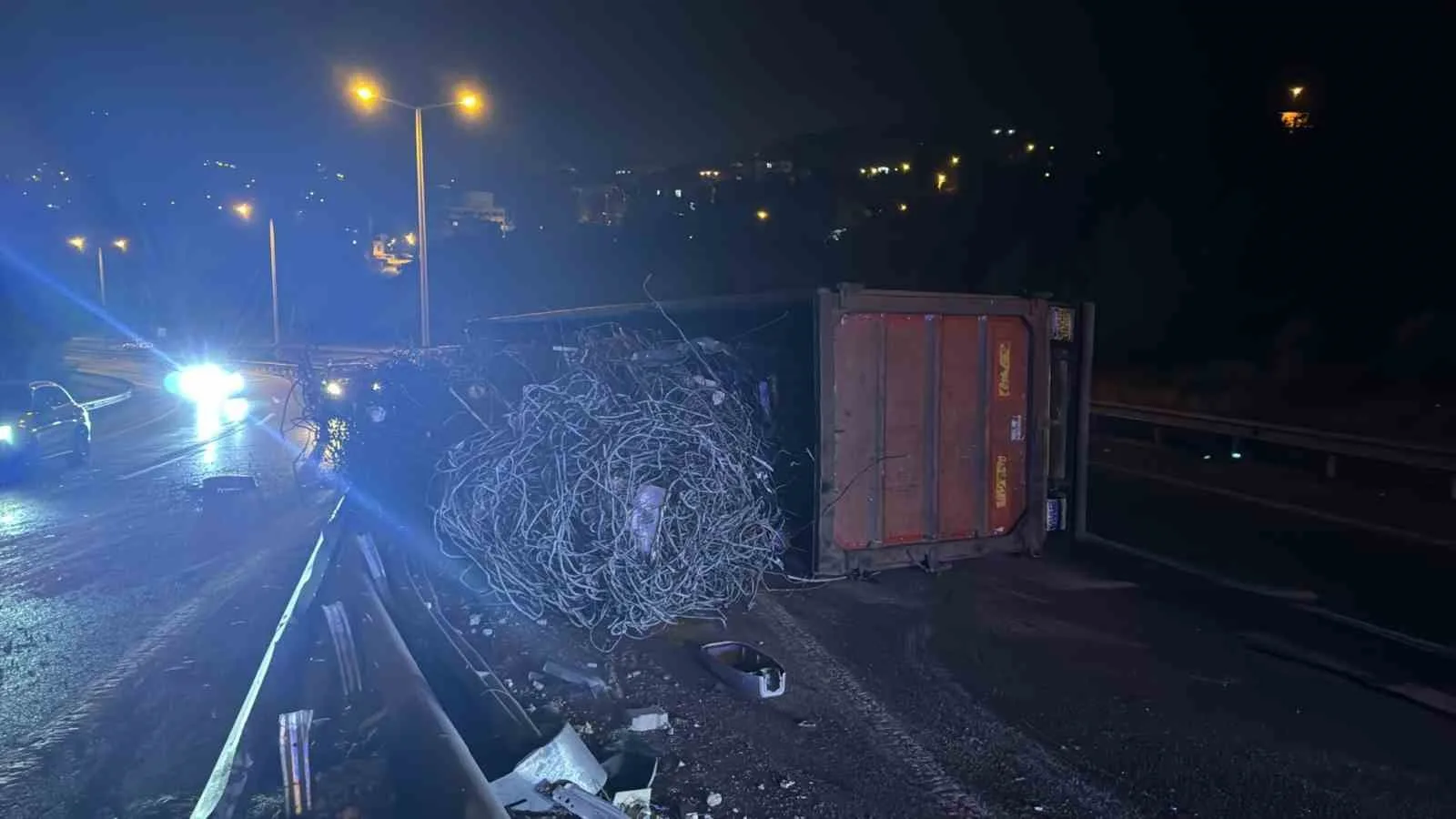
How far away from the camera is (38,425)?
1429 cm

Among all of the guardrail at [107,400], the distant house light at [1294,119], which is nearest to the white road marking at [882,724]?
the guardrail at [107,400]

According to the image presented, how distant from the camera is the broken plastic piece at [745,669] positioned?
5.51m

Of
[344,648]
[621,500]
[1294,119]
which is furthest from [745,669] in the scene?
[1294,119]

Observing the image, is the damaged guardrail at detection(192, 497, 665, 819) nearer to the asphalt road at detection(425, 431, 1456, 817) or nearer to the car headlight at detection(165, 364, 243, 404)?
the asphalt road at detection(425, 431, 1456, 817)

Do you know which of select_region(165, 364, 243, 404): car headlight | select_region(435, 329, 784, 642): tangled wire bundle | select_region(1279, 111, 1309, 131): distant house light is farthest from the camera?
select_region(1279, 111, 1309, 131): distant house light

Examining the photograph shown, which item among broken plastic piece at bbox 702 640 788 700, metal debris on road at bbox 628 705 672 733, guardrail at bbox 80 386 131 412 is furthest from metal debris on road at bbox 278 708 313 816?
guardrail at bbox 80 386 131 412

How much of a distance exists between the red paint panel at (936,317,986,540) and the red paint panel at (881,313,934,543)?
0.58 feet

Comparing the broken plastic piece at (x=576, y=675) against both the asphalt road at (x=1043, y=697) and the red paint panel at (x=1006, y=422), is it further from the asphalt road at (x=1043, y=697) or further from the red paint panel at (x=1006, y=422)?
the red paint panel at (x=1006, y=422)

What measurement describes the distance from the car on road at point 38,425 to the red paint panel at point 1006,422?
13986 millimetres

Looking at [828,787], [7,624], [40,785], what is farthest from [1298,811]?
[7,624]

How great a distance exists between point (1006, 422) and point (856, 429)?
1603 mm

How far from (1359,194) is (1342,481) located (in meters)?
18.3

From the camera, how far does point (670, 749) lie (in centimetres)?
485

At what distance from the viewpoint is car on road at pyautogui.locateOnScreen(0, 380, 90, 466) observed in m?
13.9
